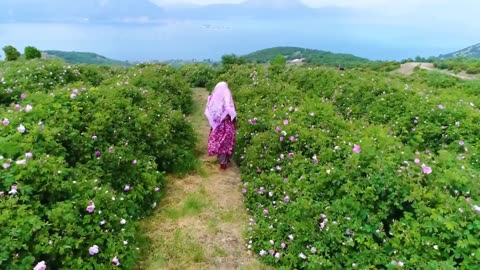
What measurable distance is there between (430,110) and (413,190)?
4.73m

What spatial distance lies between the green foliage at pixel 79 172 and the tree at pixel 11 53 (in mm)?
19358

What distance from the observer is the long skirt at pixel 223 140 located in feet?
28.4

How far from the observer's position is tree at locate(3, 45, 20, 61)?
83.0ft

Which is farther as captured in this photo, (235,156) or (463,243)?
(235,156)

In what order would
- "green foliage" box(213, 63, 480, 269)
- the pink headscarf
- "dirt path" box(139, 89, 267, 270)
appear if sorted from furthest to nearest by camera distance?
the pink headscarf
"dirt path" box(139, 89, 267, 270)
"green foliage" box(213, 63, 480, 269)

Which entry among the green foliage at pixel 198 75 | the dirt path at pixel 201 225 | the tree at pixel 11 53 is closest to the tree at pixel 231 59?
the green foliage at pixel 198 75

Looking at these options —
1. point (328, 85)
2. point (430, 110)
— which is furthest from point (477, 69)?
point (430, 110)

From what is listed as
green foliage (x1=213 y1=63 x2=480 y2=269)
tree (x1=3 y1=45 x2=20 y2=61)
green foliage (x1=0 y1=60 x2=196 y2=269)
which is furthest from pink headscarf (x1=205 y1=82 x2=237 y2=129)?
tree (x1=3 y1=45 x2=20 y2=61)

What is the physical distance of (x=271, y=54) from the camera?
87812 mm

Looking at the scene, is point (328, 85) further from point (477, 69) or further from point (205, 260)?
point (477, 69)

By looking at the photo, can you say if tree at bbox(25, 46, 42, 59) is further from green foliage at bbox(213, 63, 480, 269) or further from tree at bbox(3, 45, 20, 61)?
green foliage at bbox(213, 63, 480, 269)

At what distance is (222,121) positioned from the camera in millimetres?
8688

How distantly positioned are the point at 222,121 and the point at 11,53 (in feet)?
75.3

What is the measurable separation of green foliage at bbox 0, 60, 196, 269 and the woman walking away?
709 millimetres
